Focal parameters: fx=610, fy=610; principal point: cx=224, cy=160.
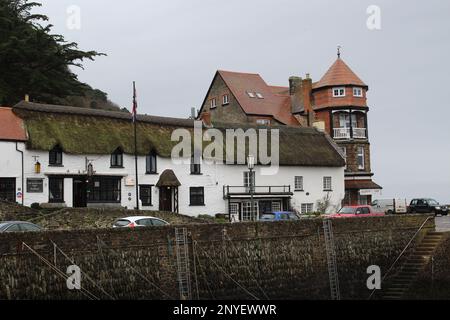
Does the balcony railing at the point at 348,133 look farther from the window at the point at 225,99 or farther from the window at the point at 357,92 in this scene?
the window at the point at 225,99

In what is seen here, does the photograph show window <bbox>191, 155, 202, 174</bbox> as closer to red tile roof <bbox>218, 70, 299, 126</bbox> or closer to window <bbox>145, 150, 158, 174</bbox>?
window <bbox>145, 150, 158, 174</bbox>

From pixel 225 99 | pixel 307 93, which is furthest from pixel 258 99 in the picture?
pixel 307 93

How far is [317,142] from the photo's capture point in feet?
175

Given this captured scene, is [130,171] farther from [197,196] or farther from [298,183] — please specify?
[298,183]

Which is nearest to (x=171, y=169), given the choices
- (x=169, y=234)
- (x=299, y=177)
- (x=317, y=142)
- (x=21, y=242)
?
(x=299, y=177)

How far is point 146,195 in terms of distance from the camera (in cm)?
4306

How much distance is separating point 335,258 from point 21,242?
14469 mm

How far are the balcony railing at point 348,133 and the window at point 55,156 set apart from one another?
27.4 metres

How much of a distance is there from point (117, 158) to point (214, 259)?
20.0 m

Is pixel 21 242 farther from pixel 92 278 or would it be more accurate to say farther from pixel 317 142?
pixel 317 142

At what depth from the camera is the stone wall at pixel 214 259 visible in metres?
19.2

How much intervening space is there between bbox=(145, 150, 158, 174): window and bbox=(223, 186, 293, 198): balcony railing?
5.92 metres

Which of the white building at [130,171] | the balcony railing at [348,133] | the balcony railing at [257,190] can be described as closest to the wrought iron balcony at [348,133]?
the balcony railing at [348,133]

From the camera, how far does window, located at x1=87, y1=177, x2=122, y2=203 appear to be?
4088 centimetres
